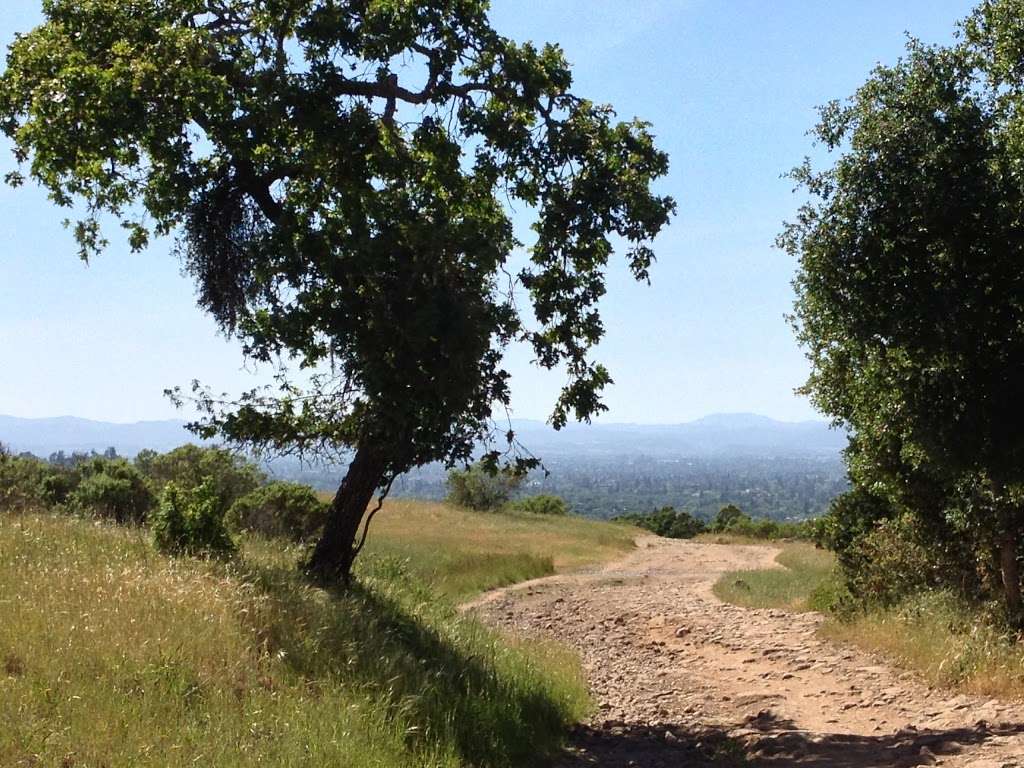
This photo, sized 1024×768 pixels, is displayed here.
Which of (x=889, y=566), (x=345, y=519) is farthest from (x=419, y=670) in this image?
(x=889, y=566)

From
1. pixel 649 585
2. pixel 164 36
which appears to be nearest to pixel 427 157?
pixel 164 36

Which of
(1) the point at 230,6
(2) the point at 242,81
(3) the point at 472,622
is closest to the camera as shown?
(2) the point at 242,81

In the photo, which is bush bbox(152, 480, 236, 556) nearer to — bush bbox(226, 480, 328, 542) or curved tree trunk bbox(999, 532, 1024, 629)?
curved tree trunk bbox(999, 532, 1024, 629)

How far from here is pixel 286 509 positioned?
24781 mm

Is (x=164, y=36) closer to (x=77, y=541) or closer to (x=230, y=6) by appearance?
(x=230, y=6)

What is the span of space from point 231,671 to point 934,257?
9964 mm

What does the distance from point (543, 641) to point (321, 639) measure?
7.92 metres

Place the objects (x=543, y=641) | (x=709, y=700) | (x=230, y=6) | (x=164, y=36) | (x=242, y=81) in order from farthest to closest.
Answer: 1. (x=543, y=641)
2. (x=709, y=700)
3. (x=230, y=6)
4. (x=242, y=81)
5. (x=164, y=36)

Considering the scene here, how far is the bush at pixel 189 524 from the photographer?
1114cm

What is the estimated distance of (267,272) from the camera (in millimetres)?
10758

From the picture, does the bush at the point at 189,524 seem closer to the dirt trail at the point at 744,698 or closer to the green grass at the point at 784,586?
the dirt trail at the point at 744,698

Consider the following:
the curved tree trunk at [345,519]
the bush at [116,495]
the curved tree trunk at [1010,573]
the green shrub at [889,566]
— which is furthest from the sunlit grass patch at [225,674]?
the bush at [116,495]

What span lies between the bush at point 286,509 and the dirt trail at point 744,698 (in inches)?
208

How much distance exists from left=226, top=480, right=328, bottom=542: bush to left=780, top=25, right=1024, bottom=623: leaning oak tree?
15742 mm
